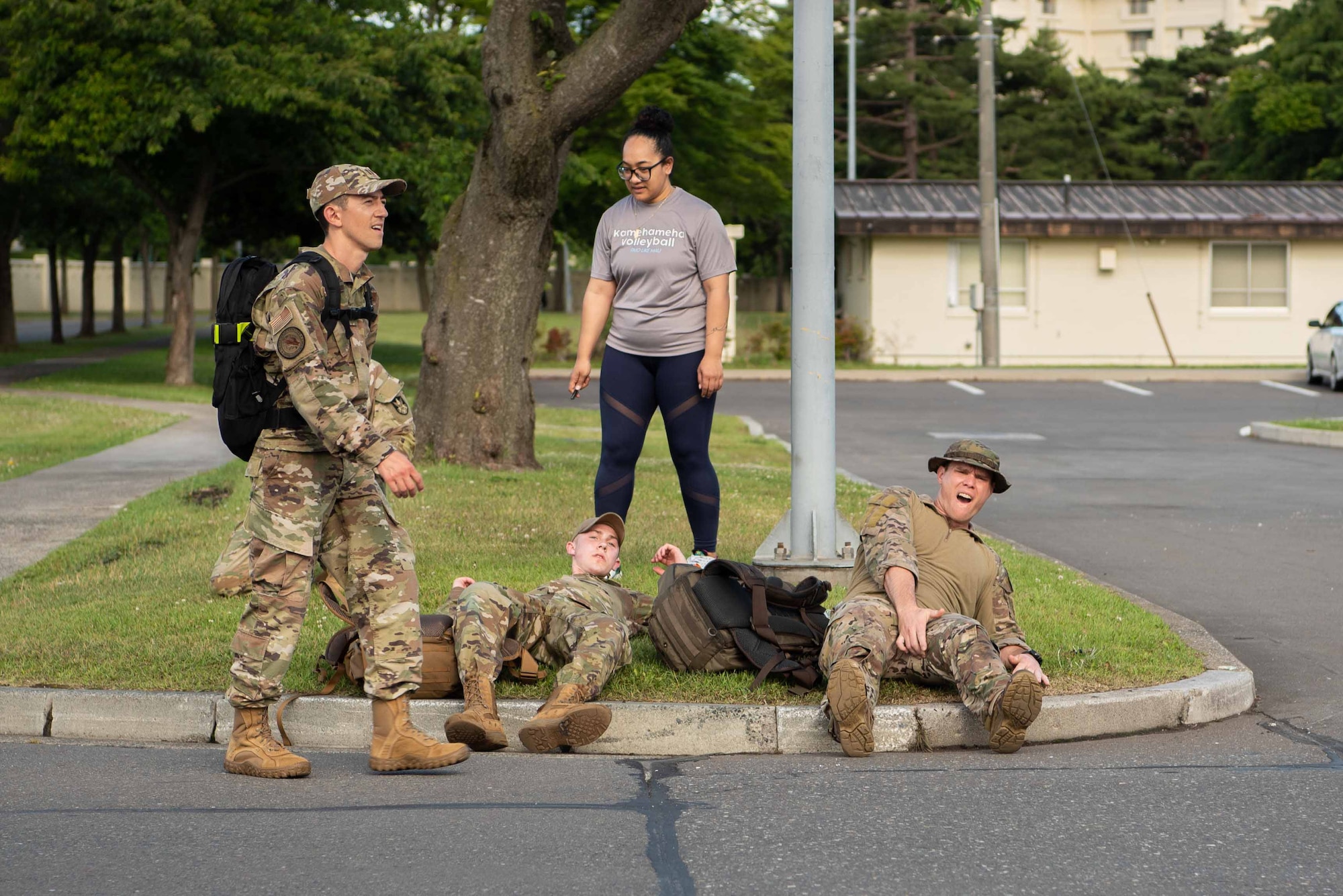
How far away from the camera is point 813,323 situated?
739 centimetres

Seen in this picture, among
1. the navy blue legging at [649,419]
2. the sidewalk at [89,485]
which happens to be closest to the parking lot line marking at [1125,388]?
the sidewalk at [89,485]

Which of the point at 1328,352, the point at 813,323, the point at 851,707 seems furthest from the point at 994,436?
the point at 851,707

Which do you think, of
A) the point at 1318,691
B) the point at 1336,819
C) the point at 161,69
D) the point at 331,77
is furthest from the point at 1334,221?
the point at 1336,819

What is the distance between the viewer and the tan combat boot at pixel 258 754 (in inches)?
195

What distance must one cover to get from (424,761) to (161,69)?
19668 mm

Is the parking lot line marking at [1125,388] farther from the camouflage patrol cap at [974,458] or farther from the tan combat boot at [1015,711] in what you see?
the tan combat boot at [1015,711]

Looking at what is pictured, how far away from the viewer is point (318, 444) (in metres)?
4.93

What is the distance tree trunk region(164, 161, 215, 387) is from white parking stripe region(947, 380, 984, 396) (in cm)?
1230

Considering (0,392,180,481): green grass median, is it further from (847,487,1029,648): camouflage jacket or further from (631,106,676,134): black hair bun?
(847,487,1029,648): camouflage jacket

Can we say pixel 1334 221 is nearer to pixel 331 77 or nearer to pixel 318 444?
pixel 331 77

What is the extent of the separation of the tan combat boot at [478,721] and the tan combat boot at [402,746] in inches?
6.0

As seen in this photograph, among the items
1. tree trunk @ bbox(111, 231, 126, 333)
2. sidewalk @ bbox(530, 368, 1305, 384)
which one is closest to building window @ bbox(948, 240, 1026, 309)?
sidewalk @ bbox(530, 368, 1305, 384)

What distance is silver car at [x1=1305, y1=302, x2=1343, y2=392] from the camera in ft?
82.6

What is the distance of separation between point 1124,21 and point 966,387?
82754 millimetres
